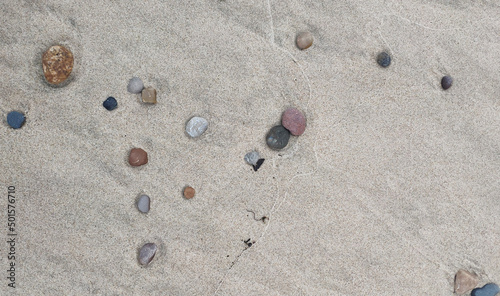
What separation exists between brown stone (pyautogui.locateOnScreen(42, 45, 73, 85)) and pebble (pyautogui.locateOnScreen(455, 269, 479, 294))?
9.65ft

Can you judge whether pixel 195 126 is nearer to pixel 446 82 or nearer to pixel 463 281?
pixel 446 82

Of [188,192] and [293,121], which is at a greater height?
[293,121]

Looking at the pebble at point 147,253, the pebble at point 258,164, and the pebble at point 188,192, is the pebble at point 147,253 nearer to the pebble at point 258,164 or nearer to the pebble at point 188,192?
the pebble at point 188,192

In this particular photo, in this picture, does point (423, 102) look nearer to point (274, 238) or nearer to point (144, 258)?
point (274, 238)

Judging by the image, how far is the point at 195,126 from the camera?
2299 mm

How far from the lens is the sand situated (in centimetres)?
229

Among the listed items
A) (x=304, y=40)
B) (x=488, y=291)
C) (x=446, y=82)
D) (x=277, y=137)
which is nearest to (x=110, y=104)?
(x=277, y=137)

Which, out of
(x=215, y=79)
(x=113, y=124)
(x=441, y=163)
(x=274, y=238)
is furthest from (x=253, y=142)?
(x=441, y=163)

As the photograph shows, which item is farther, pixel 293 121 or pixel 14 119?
pixel 293 121

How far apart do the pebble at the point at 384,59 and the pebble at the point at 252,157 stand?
3.41 feet

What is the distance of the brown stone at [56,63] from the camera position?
2.24 meters

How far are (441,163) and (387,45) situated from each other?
896 millimetres

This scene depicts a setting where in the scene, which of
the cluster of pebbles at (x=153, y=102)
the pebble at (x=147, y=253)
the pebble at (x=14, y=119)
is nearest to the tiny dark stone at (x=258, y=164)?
the cluster of pebbles at (x=153, y=102)

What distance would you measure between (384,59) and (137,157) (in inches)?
69.3
